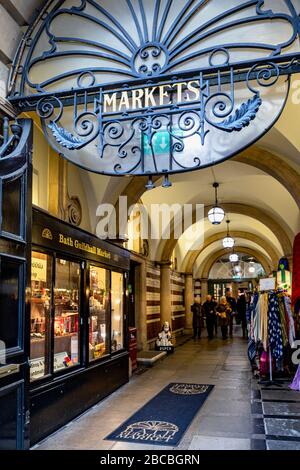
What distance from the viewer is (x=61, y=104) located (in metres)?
3.05

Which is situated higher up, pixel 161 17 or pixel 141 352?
pixel 161 17

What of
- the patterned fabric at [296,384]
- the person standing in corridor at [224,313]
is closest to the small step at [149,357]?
the patterned fabric at [296,384]

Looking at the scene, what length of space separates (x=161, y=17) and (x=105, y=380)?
17.0 ft

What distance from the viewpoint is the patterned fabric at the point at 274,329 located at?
753 centimetres

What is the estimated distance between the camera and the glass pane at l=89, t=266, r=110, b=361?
645cm

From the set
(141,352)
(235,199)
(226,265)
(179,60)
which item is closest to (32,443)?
(179,60)

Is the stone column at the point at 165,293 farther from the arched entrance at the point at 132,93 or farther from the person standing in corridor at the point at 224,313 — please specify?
the arched entrance at the point at 132,93

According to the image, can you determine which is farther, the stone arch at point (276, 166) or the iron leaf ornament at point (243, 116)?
the stone arch at point (276, 166)

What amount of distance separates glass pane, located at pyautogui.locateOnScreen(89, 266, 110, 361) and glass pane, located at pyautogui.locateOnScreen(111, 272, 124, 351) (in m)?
0.35

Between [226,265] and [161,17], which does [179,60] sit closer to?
[161,17]

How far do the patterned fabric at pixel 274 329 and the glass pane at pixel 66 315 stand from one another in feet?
11.2

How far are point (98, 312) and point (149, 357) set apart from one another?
13.1ft

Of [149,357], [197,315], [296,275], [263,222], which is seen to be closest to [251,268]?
[197,315]

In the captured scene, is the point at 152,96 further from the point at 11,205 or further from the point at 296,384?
the point at 296,384
